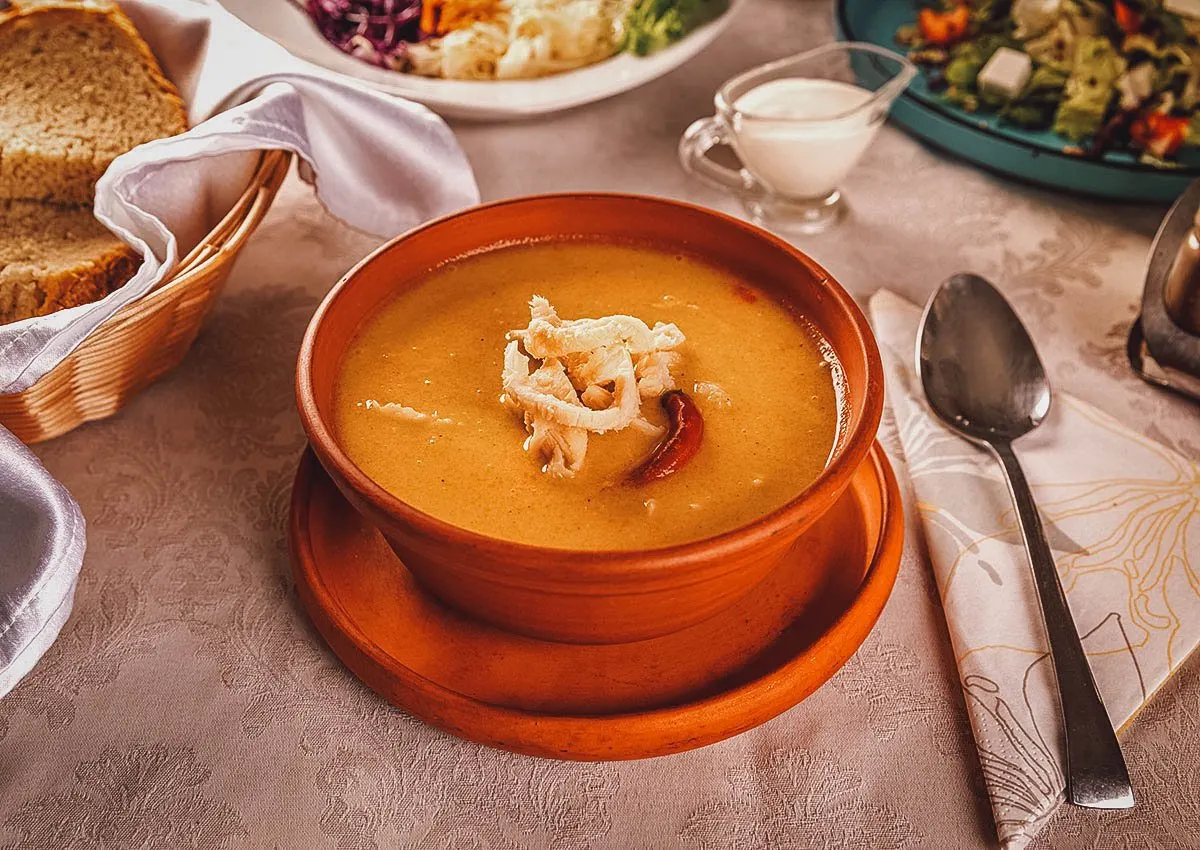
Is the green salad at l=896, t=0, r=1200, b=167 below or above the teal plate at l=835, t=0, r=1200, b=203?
above

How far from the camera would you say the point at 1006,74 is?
2.35 metres

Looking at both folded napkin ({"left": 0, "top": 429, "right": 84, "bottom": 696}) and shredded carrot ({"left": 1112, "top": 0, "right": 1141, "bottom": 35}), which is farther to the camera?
shredded carrot ({"left": 1112, "top": 0, "right": 1141, "bottom": 35})

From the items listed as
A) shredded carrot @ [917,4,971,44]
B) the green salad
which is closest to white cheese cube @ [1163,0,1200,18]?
the green salad

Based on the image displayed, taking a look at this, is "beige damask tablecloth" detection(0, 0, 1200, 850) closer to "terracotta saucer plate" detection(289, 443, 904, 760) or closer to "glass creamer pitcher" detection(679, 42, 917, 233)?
"terracotta saucer plate" detection(289, 443, 904, 760)

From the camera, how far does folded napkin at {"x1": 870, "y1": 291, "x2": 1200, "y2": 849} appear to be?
1.22m

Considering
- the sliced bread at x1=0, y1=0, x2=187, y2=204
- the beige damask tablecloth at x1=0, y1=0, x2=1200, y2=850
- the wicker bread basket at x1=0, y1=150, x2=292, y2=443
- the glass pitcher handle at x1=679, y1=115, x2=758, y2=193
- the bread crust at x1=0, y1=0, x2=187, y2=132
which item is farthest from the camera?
the glass pitcher handle at x1=679, y1=115, x2=758, y2=193

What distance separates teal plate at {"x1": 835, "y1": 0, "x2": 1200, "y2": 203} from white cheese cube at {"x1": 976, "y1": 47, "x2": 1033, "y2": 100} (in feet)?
0.21

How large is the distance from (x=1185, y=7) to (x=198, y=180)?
→ 84.4 inches

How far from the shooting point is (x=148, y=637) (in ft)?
4.51

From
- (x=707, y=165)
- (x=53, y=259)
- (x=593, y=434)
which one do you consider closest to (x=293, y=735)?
(x=593, y=434)

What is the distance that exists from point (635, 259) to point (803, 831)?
2.83ft

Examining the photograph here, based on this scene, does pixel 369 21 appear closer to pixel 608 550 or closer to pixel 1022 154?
pixel 1022 154

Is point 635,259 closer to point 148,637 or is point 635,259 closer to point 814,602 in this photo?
point 814,602

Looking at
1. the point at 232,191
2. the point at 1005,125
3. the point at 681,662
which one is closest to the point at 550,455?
the point at 681,662
